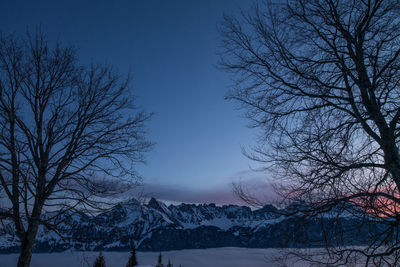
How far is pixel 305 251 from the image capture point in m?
4.31

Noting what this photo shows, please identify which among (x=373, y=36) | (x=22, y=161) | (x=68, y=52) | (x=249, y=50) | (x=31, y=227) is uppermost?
(x=68, y=52)

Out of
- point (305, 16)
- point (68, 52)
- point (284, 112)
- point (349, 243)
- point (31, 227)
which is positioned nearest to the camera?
point (349, 243)

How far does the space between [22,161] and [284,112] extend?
5776 millimetres

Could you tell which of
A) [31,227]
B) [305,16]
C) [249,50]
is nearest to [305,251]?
[249,50]

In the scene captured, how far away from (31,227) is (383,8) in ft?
28.6

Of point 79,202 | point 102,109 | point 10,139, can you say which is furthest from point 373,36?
point 10,139

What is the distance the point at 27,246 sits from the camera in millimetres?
5566

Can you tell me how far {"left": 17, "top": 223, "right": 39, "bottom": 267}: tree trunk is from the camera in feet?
17.9

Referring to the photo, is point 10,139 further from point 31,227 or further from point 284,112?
point 284,112

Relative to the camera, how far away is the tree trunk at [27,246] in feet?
17.9

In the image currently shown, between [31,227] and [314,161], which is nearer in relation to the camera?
[314,161]

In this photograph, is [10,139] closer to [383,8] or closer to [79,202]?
[79,202]

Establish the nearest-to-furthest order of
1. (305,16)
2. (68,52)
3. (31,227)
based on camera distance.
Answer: (305,16) < (31,227) < (68,52)

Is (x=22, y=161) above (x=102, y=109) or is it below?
below
